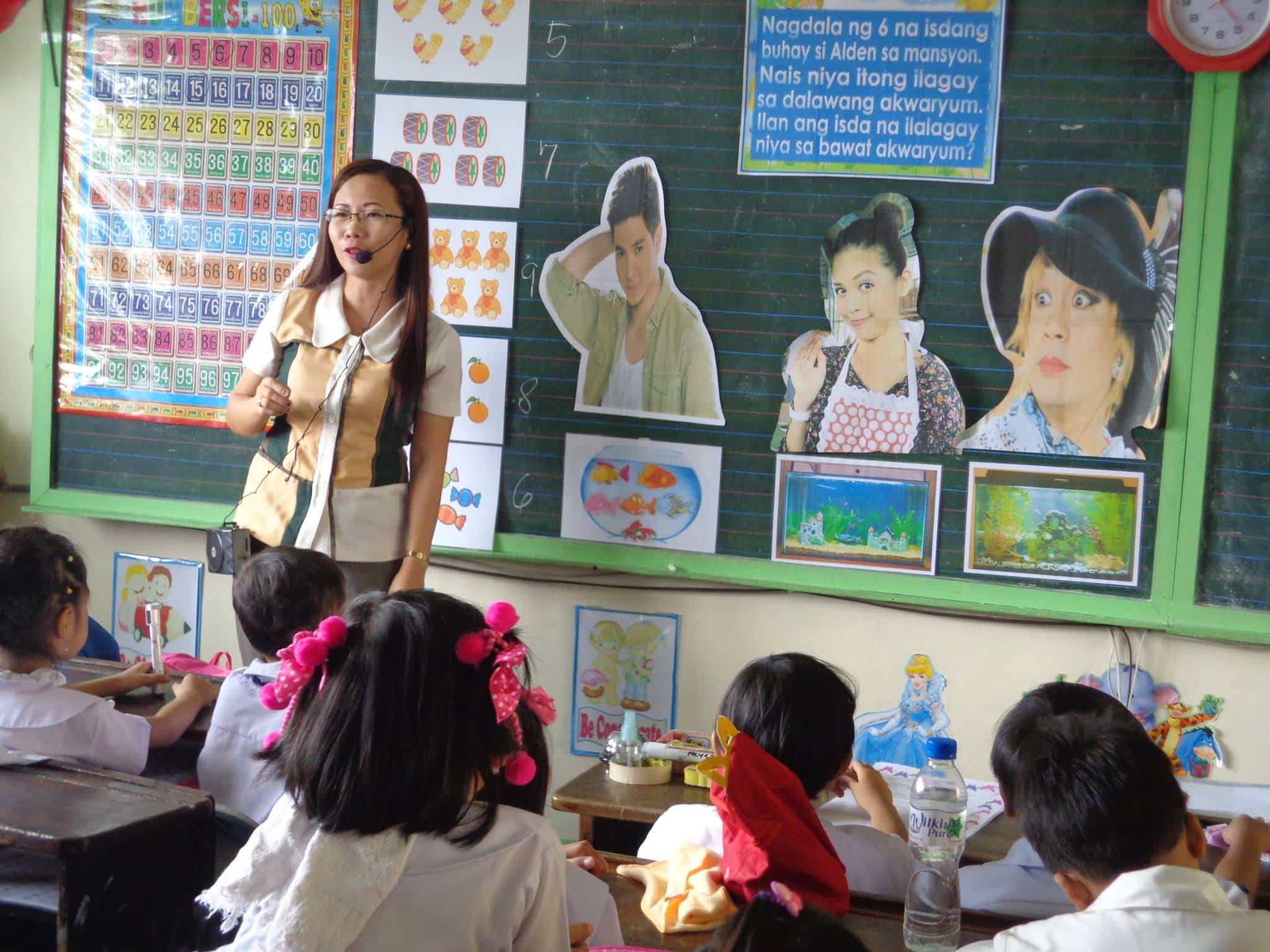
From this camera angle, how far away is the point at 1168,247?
2.75 metres

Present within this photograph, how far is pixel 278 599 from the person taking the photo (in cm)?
221

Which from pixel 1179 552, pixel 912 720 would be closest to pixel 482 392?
pixel 912 720

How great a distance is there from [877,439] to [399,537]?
3.63 ft

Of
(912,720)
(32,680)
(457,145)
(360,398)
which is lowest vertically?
(912,720)

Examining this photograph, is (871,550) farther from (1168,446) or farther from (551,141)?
(551,141)

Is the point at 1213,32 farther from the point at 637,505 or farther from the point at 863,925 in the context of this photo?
the point at 863,925

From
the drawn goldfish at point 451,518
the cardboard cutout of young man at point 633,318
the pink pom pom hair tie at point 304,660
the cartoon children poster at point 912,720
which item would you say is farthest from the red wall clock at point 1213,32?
the pink pom pom hair tie at point 304,660

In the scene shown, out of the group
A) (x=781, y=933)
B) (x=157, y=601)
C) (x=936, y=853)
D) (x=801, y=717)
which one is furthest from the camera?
(x=157, y=601)

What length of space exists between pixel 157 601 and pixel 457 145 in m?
1.49

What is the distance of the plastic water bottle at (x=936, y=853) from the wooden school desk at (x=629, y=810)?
124mm

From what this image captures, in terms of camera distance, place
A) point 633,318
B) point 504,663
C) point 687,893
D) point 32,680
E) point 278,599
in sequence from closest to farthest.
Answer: point 504,663, point 687,893, point 32,680, point 278,599, point 633,318

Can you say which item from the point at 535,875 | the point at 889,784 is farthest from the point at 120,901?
the point at 889,784

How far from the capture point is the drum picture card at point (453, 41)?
314cm

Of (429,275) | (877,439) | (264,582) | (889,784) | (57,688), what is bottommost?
(889,784)
